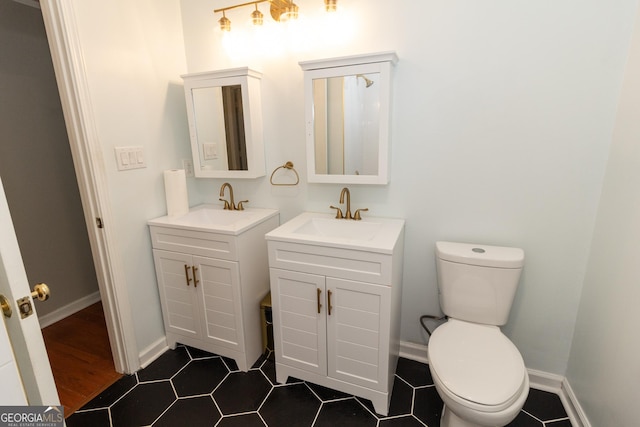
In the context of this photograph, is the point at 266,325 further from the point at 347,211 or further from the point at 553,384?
the point at 553,384

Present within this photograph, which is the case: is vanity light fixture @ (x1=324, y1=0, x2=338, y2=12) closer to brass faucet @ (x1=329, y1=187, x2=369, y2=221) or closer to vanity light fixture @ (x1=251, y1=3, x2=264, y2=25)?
vanity light fixture @ (x1=251, y1=3, x2=264, y2=25)

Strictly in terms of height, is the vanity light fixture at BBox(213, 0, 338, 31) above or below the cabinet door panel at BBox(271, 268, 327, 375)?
above

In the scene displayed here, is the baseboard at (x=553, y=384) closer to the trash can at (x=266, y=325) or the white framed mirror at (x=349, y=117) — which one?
the trash can at (x=266, y=325)

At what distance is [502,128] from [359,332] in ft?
4.10

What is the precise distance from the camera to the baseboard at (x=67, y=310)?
242cm

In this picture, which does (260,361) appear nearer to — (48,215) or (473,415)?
(473,415)

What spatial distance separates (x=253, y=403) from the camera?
1.69 metres

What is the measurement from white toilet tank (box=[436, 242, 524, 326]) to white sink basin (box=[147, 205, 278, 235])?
1.08 meters

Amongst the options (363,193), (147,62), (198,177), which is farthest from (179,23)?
(363,193)

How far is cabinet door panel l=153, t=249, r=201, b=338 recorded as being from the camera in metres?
1.96

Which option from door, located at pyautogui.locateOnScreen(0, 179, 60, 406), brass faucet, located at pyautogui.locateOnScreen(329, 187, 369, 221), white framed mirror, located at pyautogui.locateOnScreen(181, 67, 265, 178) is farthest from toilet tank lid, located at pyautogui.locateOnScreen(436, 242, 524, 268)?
door, located at pyautogui.locateOnScreen(0, 179, 60, 406)

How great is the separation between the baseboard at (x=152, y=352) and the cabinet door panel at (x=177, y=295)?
12 cm

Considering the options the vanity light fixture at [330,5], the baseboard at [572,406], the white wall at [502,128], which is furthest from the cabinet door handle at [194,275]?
the baseboard at [572,406]

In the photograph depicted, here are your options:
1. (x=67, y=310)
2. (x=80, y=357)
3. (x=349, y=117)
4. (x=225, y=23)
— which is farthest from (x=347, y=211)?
(x=67, y=310)
